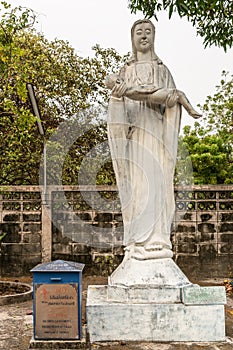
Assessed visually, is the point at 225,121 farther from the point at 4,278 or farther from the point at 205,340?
the point at 205,340

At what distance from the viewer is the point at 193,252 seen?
28.4ft

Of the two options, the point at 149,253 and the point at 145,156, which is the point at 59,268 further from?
the point at 145,156

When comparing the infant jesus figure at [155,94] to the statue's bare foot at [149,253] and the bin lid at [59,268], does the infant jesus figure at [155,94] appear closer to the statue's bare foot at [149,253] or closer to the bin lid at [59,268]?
the statue's bare foot at [149,253]

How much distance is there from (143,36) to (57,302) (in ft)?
9.11

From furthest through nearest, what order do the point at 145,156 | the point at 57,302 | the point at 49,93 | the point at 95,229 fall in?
the point at 49,93 → the point at 95,229 → the point at 145,156 → the point at 57,302

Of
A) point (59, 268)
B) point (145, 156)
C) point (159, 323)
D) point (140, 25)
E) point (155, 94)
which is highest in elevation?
point (140, 25)

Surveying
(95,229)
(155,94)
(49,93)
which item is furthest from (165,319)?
(49,93)

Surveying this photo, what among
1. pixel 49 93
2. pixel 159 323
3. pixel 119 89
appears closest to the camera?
pixel 159 323

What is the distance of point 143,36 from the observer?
5.04 metres

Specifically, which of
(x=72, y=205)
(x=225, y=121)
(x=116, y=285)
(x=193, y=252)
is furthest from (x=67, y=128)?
(x=116, y=285)

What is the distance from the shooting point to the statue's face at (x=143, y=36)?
199 inches

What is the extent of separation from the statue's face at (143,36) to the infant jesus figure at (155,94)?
0.49 metres

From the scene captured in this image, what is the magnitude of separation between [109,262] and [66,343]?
463cm

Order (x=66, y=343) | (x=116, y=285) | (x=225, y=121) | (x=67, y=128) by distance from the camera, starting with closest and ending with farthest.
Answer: (x=66, y=343)
(x=116, y=285)
(x=67, y=128)
(x=225, y=121)
